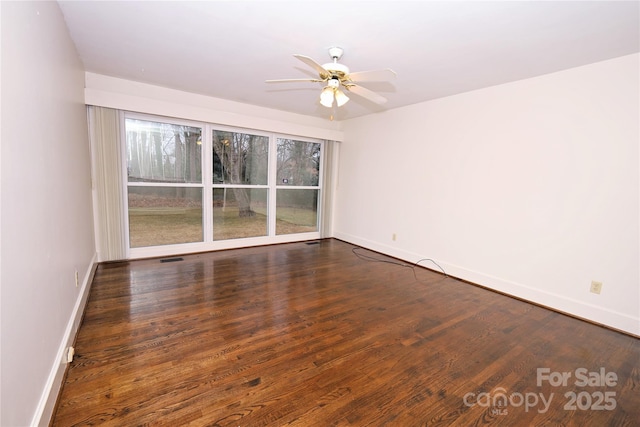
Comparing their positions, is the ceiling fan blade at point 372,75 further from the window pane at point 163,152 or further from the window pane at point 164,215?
the window pane at point 164,215

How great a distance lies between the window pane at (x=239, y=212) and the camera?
475 cm

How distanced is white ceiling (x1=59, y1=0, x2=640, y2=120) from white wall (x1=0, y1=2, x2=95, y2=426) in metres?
0.60

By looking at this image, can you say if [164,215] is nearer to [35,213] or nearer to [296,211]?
[296,211]

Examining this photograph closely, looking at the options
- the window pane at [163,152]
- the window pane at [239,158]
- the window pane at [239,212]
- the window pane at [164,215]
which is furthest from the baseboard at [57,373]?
the window pane at [239,158]

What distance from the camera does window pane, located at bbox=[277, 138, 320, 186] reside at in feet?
17.5

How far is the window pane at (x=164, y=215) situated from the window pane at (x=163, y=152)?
189mm

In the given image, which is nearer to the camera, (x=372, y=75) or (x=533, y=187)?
(x=372, y=75)

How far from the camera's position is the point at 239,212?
5012 mm

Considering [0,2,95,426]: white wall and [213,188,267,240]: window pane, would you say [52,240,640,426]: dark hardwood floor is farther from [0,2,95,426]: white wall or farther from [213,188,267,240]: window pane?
[213,188,267,240]: window pane

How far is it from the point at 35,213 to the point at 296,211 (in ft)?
14.5

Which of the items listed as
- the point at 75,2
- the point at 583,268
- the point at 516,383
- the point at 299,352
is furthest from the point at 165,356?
the point at 583,268

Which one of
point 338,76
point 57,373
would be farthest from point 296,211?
point 57,373

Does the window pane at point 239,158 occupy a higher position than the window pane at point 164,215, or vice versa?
the window pane at point 239,158

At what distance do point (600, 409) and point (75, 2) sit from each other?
441 centimetres
